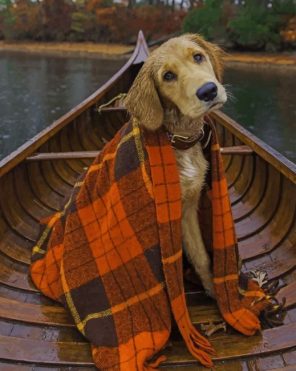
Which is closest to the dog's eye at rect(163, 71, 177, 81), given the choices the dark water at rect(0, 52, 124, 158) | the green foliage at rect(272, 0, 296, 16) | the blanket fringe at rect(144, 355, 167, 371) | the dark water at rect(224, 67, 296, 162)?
the blanket fringe at rect(144, 355, 167, 371)

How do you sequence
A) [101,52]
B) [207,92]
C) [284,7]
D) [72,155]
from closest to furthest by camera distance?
[207,92] → [72,155] → [284,7] → [101,52]

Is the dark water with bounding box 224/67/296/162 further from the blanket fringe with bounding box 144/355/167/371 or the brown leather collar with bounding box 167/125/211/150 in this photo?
the blanket fringe with bounding box 144/355/167/371

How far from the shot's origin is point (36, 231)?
12.6 ft

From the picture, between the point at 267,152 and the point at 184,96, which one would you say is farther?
the point at 267,152

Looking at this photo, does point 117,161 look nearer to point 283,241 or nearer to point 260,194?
point 283,241

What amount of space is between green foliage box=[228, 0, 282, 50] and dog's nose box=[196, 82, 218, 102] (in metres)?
27.6

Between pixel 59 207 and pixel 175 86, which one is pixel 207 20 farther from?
pixel 175 86

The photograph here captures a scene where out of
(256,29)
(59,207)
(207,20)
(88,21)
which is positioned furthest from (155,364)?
(88,21)

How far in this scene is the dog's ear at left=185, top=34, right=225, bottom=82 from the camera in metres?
2.40

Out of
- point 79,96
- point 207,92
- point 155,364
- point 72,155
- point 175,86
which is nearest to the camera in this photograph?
point 207,92

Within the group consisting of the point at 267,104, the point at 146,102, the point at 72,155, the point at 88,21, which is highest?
the point at 146,102

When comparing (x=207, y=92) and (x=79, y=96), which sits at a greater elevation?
(x=207, y=92)

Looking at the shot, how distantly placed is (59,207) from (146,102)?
2.17 metres

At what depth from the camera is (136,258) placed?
2459 millimetres
